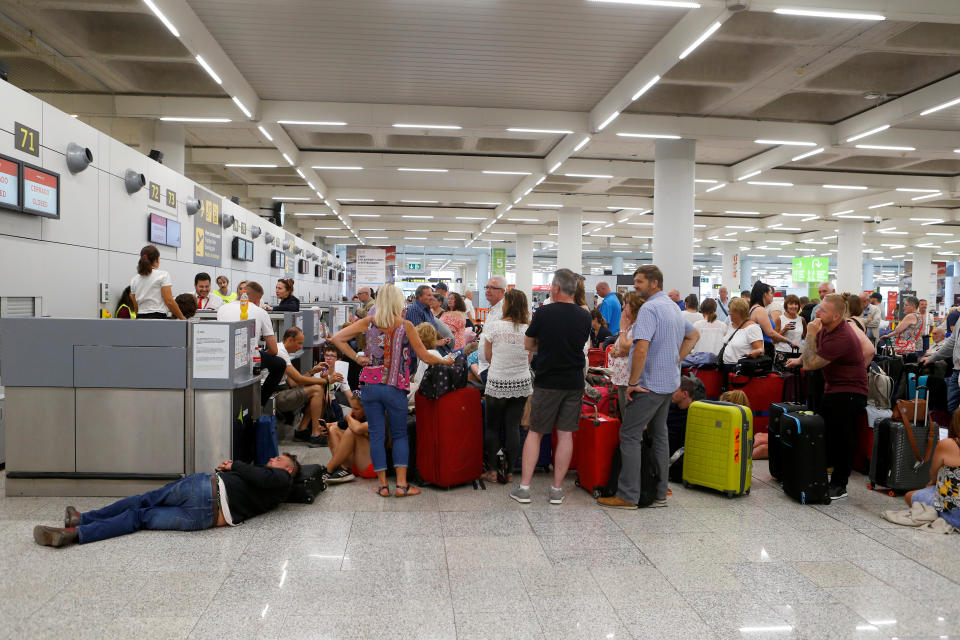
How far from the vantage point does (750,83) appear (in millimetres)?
9117

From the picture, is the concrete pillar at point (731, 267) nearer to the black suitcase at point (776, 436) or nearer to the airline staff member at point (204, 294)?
the airline staff member at point (204, 294)

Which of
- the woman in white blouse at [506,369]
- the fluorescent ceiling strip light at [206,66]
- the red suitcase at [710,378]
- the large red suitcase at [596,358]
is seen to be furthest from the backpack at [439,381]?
the fluorescent ceiling strip light at [206,66]

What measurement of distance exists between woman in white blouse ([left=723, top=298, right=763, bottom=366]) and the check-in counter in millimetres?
4791

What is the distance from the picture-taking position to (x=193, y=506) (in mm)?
3857

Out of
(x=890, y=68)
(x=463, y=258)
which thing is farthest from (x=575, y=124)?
(x=463, y=258)

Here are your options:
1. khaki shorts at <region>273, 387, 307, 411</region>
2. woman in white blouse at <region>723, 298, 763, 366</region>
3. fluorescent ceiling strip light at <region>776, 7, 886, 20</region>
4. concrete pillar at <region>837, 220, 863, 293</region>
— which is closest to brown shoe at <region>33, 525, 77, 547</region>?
khaki shorts at <region>273, 387, 307, 411</region>

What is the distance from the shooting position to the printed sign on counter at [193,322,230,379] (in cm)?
455

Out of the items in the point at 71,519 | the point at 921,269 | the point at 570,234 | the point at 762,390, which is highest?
the point at 570,234

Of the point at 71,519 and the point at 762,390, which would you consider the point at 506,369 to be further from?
the point at 762,390

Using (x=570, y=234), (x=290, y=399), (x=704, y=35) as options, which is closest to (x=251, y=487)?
(x=290, y=399)

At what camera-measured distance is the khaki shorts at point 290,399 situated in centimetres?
603

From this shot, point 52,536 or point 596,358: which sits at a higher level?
point 596,358

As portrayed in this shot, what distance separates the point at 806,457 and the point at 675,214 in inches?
288

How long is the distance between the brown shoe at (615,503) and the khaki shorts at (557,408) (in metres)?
0.57
